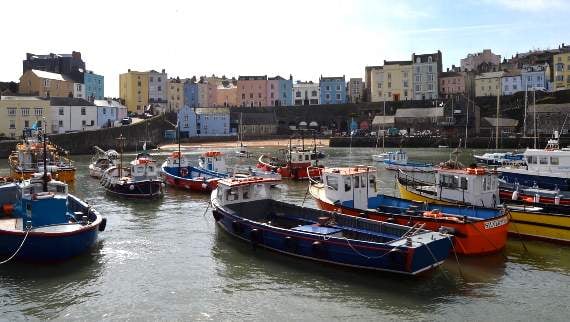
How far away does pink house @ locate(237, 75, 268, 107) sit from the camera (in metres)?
127

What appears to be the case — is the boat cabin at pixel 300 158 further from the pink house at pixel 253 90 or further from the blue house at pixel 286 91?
the blue house at pixel 286 91

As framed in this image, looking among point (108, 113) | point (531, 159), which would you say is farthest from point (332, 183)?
point (108, 113)

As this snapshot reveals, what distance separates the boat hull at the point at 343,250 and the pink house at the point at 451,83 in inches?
3962

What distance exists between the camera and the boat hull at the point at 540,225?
22.6 m

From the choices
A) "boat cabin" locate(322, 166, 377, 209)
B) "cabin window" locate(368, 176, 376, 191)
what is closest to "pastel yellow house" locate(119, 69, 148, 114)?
"boat cabin" locate(322, 166, 377, 209)

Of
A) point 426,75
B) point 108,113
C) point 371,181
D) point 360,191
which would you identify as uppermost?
point 426,75

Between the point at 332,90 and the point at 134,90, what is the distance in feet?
147

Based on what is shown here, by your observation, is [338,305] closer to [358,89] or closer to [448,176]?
[448,176]

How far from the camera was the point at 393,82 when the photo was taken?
117m

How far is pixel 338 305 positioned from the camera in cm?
1656

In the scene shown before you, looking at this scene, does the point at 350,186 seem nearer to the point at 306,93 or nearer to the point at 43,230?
the point at 43,230

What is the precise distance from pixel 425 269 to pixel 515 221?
318 inches

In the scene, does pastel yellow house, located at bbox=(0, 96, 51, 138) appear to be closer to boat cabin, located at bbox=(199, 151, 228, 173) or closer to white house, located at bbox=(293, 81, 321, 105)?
boat cabin, located at bbox=(199, 151, 228, 173)

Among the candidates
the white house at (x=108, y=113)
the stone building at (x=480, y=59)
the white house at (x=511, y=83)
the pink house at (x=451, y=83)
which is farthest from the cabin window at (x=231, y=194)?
the stone building at (x=480, y=59)
